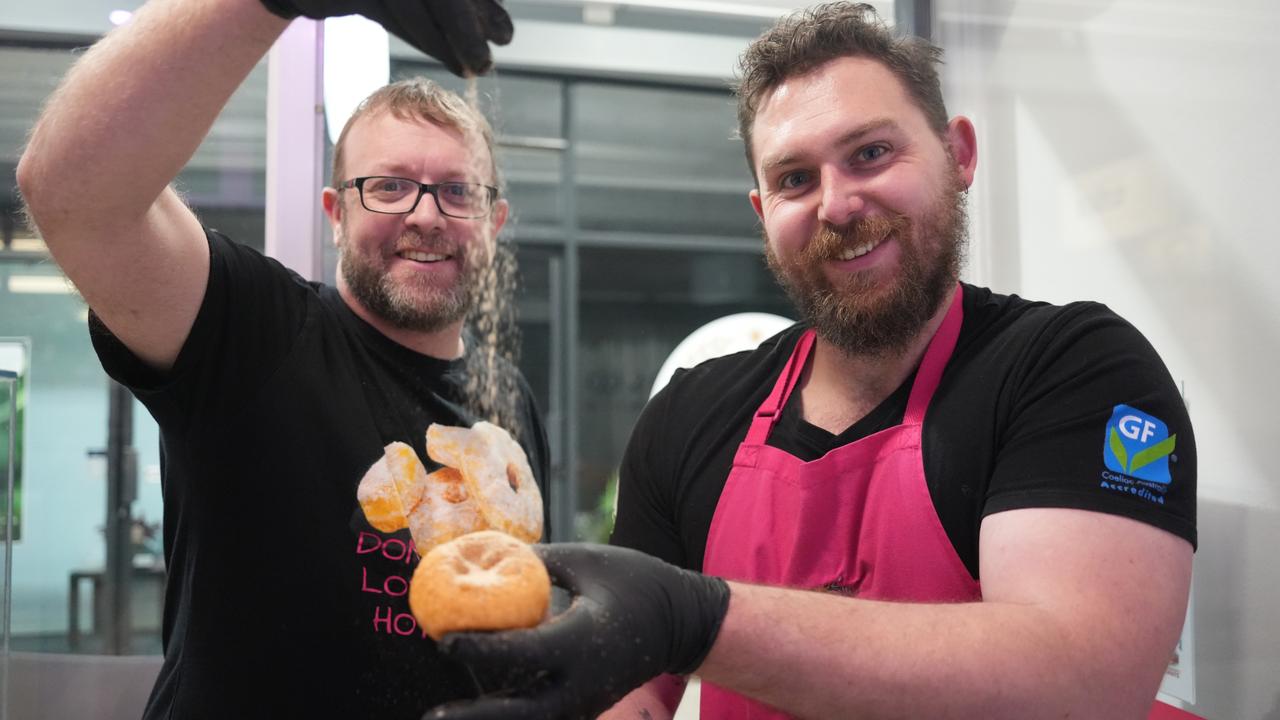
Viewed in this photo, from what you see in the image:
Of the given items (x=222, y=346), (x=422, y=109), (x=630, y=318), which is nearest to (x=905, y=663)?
(x=222, y=346)

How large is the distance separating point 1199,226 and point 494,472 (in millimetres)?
1244

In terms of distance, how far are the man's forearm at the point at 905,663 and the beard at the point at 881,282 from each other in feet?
1.53

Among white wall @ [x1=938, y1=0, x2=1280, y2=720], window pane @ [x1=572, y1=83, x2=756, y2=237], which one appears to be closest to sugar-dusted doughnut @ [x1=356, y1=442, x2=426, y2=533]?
white wall @ [x1=938, y1=0, x2=1280, y2=720]

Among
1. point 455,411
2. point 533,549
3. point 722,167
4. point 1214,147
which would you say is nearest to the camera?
point 533,549

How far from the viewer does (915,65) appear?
137 cm

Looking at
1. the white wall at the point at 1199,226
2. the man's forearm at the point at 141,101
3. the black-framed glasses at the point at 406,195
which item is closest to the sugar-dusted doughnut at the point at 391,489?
the black-framed glasses at the point at 406,195

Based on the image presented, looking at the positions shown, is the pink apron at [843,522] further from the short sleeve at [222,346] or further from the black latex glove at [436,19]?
the short sleeve at [222,346]

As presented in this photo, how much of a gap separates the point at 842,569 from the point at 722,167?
4428 mm

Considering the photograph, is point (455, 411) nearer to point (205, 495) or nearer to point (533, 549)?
point (205, 495)

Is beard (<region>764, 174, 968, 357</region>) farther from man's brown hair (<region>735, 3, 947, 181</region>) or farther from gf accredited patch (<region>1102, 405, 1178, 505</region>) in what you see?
gf accredited patch (<region>1102, 405, 1178, 505</region>)

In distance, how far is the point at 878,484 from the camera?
1.23 m

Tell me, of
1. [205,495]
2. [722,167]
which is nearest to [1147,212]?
[205,495]

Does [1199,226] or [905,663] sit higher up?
[1199,226]

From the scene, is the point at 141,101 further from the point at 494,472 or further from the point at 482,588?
the point at 494,472
